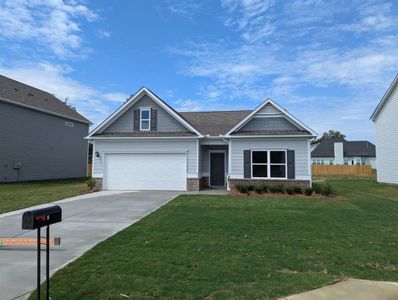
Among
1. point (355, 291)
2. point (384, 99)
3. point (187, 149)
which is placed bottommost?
point (355, 291)

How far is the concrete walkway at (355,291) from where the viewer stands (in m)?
4.34

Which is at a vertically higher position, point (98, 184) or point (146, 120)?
point (146, 120)

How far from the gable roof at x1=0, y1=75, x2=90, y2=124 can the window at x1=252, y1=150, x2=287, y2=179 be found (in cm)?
1848

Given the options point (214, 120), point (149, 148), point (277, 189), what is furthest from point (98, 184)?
point (277, 189)

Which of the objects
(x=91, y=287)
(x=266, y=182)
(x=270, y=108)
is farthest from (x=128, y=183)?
(x=91, y=287)

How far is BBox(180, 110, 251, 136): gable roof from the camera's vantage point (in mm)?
20856

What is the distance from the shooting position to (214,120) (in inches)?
910

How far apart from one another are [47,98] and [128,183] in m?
16.1

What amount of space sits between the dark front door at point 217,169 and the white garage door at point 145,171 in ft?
8.92

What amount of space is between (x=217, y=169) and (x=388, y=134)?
529 inches

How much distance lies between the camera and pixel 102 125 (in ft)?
64.4

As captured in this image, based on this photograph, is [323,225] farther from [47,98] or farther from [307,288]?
[47,98]

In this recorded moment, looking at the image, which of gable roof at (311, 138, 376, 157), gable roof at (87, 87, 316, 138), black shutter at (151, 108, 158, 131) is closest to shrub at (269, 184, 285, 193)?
gable roof at (87, 87, 316, 138)

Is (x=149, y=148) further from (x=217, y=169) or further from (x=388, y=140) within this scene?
(x=388, y=140)
